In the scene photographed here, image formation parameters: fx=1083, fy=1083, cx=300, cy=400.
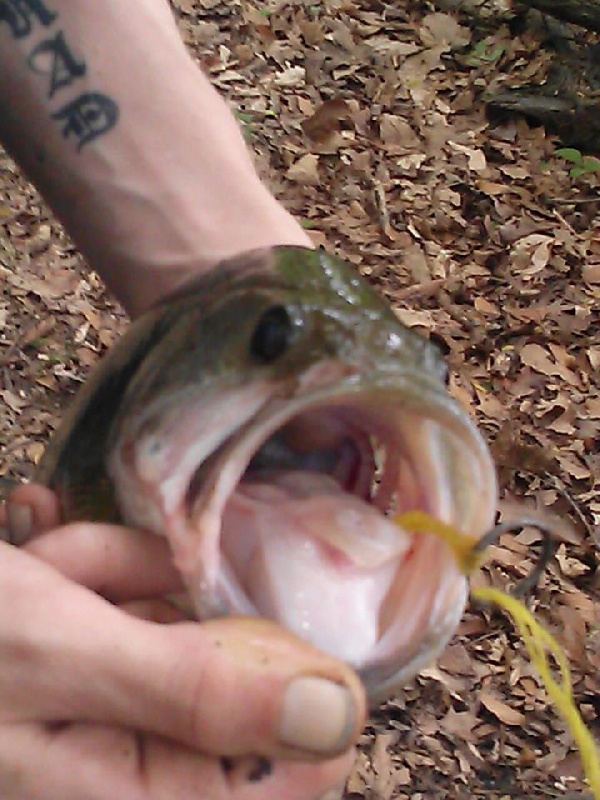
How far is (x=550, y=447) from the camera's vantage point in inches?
138

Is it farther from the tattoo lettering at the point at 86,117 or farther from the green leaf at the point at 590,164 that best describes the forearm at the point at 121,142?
the green leaf at the point at 590,164

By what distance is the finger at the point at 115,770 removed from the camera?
3.66ft

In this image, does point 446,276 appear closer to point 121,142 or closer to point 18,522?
point 121,142

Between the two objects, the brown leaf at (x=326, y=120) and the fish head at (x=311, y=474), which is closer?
the fish head at (x=311, y=474)

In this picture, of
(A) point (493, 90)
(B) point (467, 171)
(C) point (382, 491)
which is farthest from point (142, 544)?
(A) point (493, 90)

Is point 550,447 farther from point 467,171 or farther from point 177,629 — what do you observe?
point 177,629

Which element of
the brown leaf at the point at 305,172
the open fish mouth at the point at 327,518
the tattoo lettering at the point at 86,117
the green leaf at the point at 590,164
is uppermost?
the tattoo lettering at the point at 86,117

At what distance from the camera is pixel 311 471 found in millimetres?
1342

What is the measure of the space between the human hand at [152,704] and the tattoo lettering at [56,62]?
1.05 metres

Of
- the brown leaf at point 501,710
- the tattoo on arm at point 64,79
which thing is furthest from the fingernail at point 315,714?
the brown leaf at point 501,710

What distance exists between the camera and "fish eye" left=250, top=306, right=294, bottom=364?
116cm

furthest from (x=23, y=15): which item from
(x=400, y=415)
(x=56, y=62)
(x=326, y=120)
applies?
Answer: (x=326, y=120)

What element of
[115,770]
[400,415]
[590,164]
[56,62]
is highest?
[56,62]

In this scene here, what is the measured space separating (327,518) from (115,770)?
0.35 m
